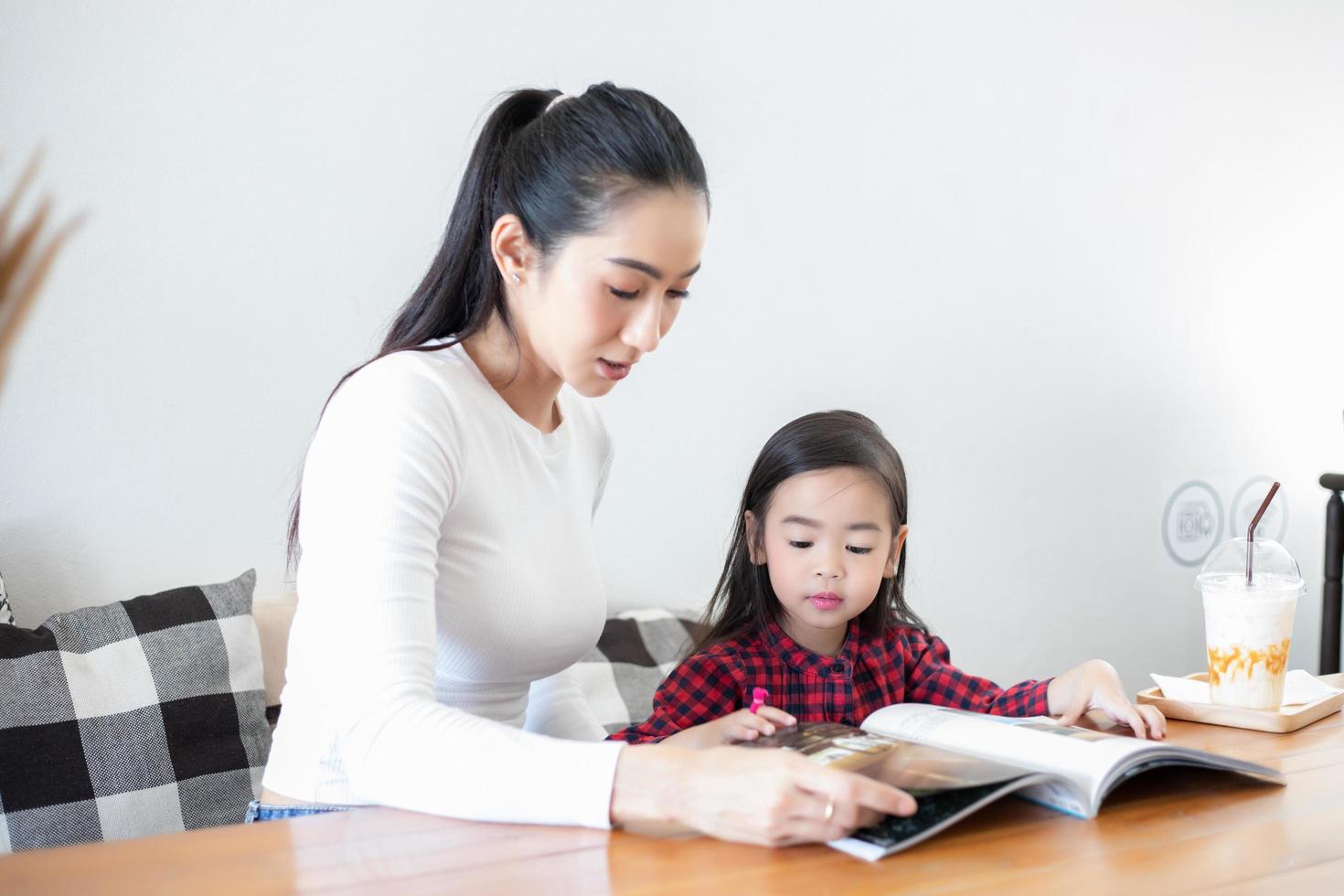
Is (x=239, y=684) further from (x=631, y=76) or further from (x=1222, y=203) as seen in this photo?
(x=1222, y=203)

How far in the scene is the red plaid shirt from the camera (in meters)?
1.36

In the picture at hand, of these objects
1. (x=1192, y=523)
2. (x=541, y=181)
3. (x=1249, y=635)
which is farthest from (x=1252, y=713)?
(x=1192, y=523)

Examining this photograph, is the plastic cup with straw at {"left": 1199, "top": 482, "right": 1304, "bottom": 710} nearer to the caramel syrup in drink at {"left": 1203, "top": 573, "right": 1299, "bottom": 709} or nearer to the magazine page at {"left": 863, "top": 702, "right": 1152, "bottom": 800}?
the caramel syrup in drink at {"left": 1203, "top": 573, "right": 1299, "bottom": 709}

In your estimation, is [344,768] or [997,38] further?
[997,38]

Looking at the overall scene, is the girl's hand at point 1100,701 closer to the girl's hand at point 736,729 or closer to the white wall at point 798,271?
the girl's hand at point 736,729

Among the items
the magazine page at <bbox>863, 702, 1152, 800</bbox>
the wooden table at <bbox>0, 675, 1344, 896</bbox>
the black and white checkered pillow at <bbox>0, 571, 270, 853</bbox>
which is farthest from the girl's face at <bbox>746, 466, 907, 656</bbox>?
the black and white checkered pillow at <bbox>0, 571, 270, 853</bbox>

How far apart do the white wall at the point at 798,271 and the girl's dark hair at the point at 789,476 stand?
741mm

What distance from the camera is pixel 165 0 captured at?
5.78 feet

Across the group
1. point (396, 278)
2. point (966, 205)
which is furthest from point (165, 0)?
point (966, 205)

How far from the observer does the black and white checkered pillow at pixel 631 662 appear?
6.41 feet

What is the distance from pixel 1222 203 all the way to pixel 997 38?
0.80m

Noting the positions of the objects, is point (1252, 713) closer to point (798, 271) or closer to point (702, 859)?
point (702, 859)

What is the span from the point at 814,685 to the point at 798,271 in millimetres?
1139

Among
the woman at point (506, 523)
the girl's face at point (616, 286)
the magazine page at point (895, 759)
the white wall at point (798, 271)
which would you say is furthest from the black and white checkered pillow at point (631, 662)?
the magazine page at point (895, 759)
